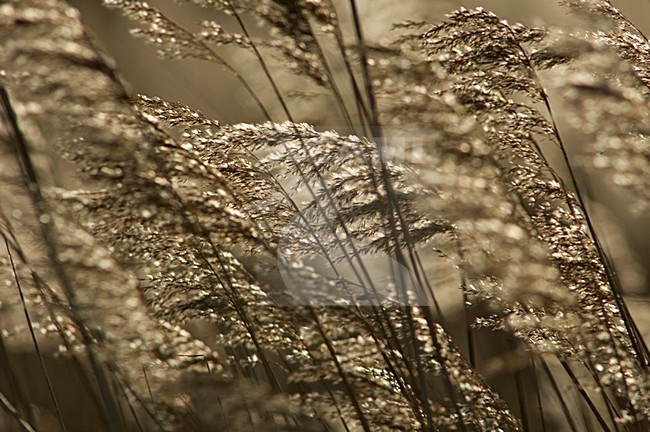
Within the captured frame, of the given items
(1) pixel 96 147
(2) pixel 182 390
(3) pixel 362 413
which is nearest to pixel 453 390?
(3) pixel 362 413

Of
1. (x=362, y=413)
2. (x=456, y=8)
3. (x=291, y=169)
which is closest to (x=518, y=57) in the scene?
(x=456, y=8)

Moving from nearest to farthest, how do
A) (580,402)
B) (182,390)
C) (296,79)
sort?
(182,390) < (580,402) < (296,79)

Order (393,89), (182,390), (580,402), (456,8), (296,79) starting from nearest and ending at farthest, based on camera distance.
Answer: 1. (182,390)
2. (393,89)
3. (456,8)
4. (580,402)
5. (296,79)

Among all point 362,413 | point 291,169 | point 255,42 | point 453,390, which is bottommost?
point 362,413

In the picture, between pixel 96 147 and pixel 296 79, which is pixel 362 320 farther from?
pixel 296 79

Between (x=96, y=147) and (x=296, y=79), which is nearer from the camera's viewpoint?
(x=96, y=147)

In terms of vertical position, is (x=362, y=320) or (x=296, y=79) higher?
(x=296, y=79)

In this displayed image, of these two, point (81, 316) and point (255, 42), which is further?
point (255, 42)

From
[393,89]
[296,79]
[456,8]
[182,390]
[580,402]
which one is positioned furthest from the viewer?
[296,79]

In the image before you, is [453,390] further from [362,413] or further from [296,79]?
[296,79]
